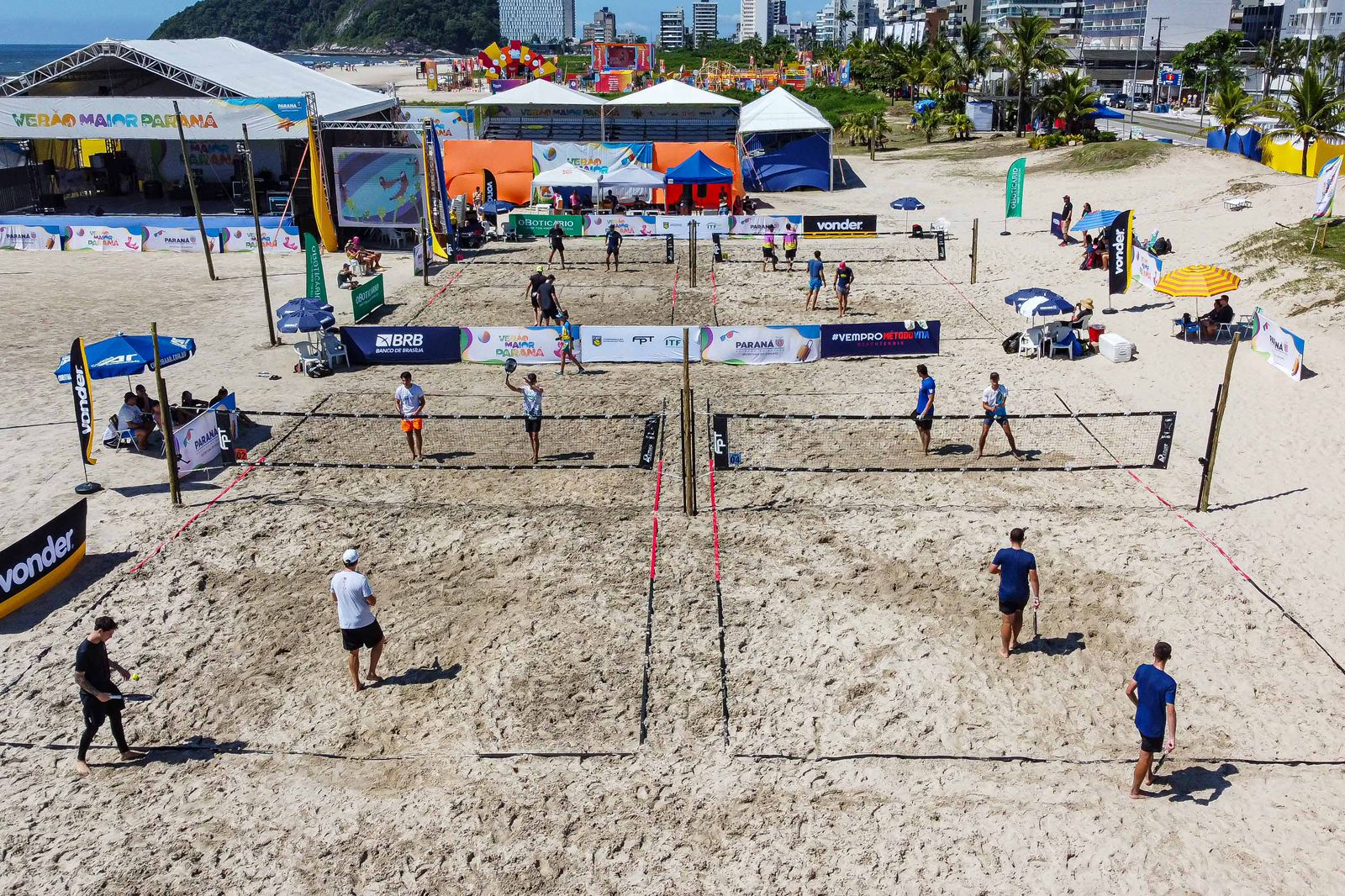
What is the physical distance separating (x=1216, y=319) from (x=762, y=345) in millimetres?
9159

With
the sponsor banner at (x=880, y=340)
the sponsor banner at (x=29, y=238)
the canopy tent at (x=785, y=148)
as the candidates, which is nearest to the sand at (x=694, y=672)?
the sponsor banner at (x=880, y=340)

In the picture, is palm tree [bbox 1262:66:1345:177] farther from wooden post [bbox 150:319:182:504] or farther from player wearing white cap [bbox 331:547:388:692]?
player wearing white cap [bbox 331:547:388:692]

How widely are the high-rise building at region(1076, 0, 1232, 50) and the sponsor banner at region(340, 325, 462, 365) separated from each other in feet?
390

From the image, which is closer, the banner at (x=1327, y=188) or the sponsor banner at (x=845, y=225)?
the banner at (x=1327, y=188)

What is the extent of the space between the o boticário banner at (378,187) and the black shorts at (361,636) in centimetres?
2519

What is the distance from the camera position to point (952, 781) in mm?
8867

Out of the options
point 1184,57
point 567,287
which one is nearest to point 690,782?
point 567,287

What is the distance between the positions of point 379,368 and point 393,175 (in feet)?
47.1

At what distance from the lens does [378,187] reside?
33.2 metres

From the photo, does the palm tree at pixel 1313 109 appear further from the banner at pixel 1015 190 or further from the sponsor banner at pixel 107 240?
the sponsor banner at pixel 107 240

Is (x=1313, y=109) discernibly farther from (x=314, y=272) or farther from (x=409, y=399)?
(x=409, y=399)

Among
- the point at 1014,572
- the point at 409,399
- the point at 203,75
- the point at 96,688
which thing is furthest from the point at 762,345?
the point at 203,75

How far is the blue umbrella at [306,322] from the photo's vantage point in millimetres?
20312

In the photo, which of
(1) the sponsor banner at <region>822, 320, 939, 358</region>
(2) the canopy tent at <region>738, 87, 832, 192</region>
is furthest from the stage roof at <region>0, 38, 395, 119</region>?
(1) the sponsor banner at <region>822, 320, 939, 358</region>
